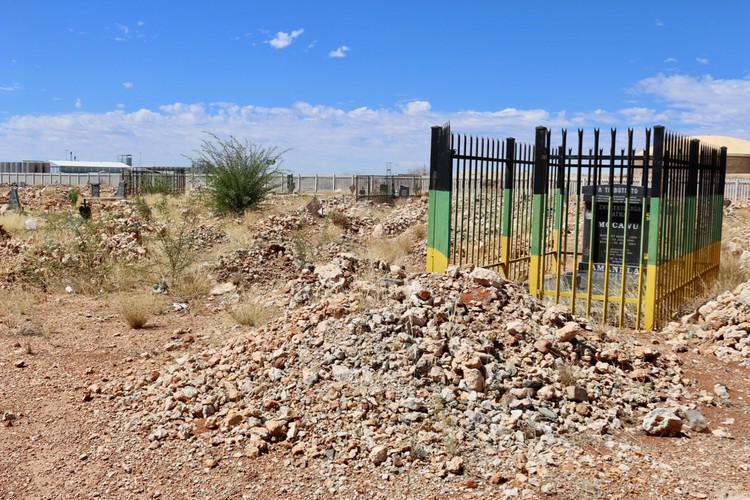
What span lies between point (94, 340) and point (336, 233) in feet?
32.3

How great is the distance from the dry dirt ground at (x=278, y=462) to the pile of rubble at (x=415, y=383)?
10cm

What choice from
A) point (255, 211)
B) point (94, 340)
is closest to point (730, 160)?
point (255, 211)

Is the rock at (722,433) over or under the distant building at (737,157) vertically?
under

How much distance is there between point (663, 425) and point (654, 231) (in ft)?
11.0

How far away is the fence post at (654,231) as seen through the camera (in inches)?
307

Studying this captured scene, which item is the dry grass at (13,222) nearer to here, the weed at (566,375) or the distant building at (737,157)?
the weed at (566,375)

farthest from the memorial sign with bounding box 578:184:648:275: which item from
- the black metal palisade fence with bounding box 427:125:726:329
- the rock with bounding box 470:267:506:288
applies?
the rock with bounding box 470:267:506:288

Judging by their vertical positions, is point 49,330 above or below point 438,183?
below

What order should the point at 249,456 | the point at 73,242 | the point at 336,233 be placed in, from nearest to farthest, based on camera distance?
the point at 249,456
the point at 73,242
the point at 336,233

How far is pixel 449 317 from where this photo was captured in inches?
246

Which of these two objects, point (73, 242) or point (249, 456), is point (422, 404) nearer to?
point (249, 456)

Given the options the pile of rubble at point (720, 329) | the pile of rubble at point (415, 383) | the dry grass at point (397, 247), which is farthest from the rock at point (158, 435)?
the dry grass at point (397, 247)

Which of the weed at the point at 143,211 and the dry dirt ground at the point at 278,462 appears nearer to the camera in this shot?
the dry dirt ground at the point at 278,462

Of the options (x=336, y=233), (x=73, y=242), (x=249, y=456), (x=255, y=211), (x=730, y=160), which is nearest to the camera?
(x=249, y=456)
